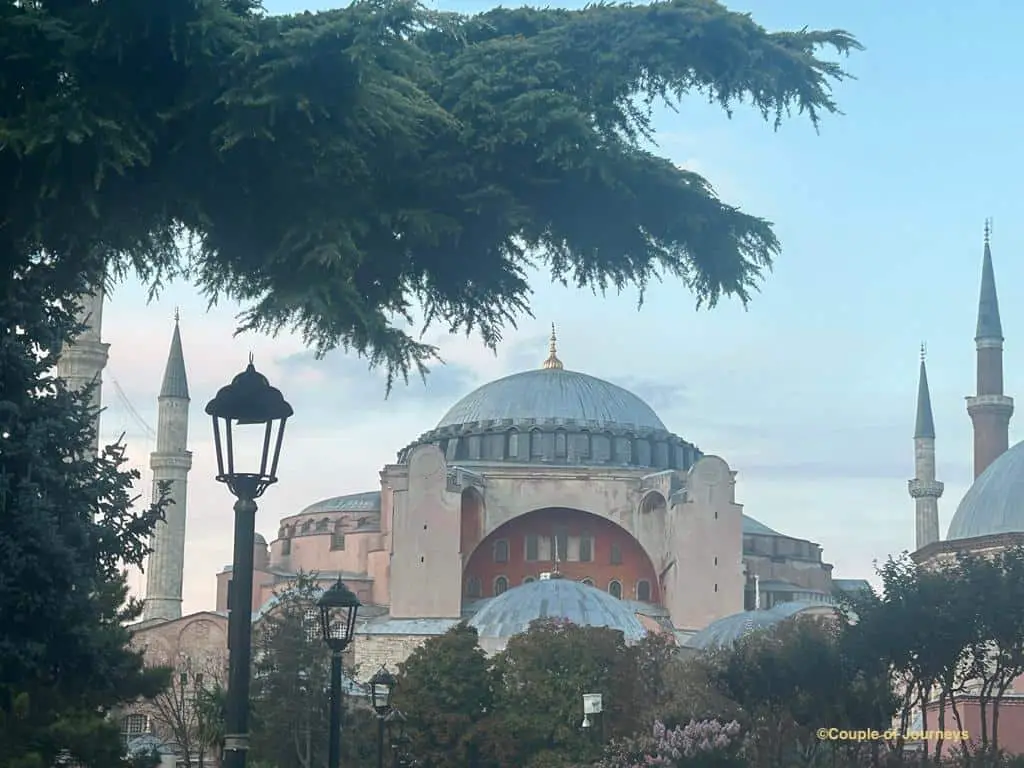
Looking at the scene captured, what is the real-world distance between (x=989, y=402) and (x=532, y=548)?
1547 cm

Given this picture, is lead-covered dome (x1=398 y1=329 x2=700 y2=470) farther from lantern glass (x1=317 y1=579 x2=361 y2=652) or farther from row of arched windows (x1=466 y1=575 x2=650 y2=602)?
lantern glass (x1=317 y1=579 x2=361 y2=652)

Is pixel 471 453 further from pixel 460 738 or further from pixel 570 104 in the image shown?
pixel 570 104

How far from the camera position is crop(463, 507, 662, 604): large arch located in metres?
57.8

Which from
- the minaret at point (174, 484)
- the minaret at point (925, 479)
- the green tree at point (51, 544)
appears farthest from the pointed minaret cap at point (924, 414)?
the green tree at point (51, 544)

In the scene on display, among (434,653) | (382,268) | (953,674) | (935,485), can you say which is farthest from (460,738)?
(935,485)

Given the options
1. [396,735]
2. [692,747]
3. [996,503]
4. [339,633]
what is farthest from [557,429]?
[339,633]

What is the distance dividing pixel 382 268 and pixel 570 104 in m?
1.19

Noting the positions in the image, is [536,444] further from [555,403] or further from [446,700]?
[446,700]

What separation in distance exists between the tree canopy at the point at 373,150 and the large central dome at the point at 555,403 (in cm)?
5261

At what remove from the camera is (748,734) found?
23.5 meters

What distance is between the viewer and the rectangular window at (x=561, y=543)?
5797 centimetres

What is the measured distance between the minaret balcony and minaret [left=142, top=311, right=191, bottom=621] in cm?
2369

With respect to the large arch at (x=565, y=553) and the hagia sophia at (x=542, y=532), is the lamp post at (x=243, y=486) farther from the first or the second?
the large arch at (x=565, y=553)

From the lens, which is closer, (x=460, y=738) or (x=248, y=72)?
(x=248, y=72)
